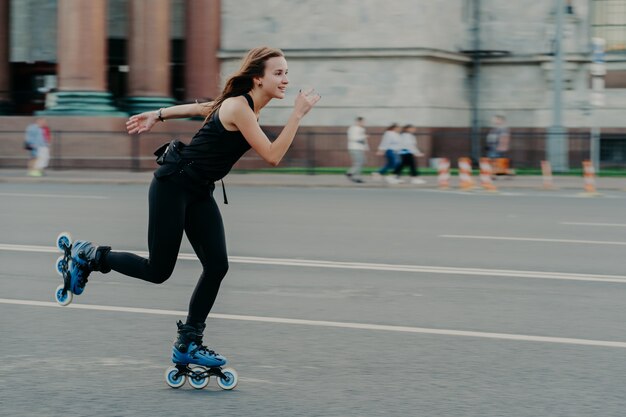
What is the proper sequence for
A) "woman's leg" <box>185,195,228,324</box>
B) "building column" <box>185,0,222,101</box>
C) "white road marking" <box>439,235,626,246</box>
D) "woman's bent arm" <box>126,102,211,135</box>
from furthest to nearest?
"building column" <box>185,0,222,101</box> → "white road marking" <box>439,235,626,246</box> → "woman's bent arm" <box>126,102,211,135</box> → "woman's leg" <box>185,195,228,324</box>

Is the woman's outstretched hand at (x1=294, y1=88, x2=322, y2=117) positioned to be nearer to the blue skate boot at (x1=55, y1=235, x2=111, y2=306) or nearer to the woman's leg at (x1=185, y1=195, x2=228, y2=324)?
the woman's leg at (x1=185, y1=195, x2=228, y2=324)

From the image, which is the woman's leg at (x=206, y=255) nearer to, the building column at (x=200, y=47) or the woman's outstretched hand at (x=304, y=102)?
the woman's outstretched hand at (x=304, y=102)

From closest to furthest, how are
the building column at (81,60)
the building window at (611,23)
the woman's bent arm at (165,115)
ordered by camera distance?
the woman's bent arm at (165,115) < the building column at (81,60) < the building window at (611,23)

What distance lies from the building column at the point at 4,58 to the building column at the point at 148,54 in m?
5.18

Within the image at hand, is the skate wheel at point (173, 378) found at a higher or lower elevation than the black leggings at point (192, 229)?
lower

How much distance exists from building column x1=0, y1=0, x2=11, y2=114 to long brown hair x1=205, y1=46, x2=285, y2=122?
34059 mm

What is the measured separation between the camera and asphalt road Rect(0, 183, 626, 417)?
6.29 meters

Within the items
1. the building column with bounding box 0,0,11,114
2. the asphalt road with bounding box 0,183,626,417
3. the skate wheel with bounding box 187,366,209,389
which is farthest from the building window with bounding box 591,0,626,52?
the skate wheel with bounding box 187,366,209,389

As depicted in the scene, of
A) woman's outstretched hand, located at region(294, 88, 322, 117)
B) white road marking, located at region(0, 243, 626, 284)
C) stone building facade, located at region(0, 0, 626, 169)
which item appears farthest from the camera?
stone building facade, located at region(0, 0, 626, 169)

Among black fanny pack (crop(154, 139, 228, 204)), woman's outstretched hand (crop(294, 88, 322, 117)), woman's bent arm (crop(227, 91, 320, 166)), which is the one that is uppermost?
woman's outstretched hand (crop(294, 88, 322, 117))

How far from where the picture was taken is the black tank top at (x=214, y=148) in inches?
247

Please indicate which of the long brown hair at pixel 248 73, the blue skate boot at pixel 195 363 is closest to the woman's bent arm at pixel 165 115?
the long brown hair at pixel 248 73

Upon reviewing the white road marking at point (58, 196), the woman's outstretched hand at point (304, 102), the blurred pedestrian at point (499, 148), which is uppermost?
the woman's outstretched hand at point (304, 102)

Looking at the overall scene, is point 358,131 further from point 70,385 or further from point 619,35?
point 70,385
